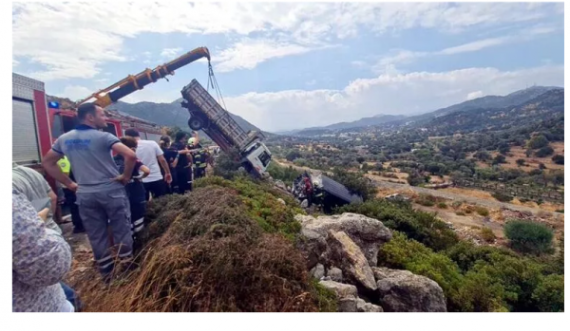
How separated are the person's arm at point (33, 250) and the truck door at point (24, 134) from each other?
2.88 metres

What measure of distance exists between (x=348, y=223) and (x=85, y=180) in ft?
10.8

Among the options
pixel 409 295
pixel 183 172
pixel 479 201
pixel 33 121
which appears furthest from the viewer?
pixel 479 201

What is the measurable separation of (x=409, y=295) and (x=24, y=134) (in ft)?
15.3

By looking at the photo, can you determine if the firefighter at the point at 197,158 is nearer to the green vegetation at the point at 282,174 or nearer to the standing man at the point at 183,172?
the standing man at the point at 183,172

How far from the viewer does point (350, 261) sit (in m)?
3.76

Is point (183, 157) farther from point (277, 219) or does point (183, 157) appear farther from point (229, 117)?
point (229, 117)

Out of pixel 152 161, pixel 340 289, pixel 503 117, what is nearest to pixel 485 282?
pixel 340 289

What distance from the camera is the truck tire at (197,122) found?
1037cm

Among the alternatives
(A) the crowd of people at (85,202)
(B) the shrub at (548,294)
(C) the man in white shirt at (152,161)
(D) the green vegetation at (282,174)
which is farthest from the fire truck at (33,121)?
(D) the green vegetation at (282,174)

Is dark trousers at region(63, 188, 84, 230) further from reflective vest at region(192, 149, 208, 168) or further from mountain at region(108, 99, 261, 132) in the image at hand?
mountain at region(108, 99, 261, 132)

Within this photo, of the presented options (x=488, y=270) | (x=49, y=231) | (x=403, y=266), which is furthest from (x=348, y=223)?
(x=49, y=231)

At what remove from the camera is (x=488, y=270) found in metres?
5.96

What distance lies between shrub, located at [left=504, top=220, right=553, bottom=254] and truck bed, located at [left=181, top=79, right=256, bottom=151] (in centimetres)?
938

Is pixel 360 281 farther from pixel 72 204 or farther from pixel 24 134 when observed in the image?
pixel 24 134
